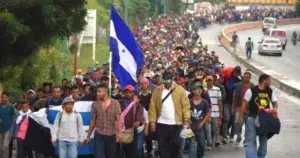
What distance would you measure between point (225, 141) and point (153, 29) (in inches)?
1374

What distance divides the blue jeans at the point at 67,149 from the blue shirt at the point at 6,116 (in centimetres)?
194

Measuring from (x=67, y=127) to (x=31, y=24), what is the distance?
2.50 metres

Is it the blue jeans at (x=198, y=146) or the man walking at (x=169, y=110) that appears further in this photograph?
the blue jeans at (x=198, y=146)

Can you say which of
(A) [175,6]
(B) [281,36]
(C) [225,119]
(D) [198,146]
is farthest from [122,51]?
(A) [175,6]

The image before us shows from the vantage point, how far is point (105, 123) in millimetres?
13477

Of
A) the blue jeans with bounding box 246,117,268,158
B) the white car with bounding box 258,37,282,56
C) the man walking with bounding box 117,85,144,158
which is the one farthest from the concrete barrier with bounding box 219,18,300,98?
the man walking with bounding box 117,85,144,158

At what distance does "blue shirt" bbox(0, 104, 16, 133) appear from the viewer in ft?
50.0

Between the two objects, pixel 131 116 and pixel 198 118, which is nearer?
pixel 131 116

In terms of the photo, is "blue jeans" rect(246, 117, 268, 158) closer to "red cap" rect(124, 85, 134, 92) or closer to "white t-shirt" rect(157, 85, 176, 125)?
"white t-shirt" rect(157, 85, 176, 125)

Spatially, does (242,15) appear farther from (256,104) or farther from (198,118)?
(256,104)

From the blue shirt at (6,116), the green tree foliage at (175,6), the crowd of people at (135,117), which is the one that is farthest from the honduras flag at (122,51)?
the green tree foliage at (175,6)

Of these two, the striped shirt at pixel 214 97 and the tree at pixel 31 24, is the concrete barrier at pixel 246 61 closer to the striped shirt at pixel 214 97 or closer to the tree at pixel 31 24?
the striped shirt at pixel 214 97

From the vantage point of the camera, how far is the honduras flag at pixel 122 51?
15.5m

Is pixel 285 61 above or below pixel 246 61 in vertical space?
below
